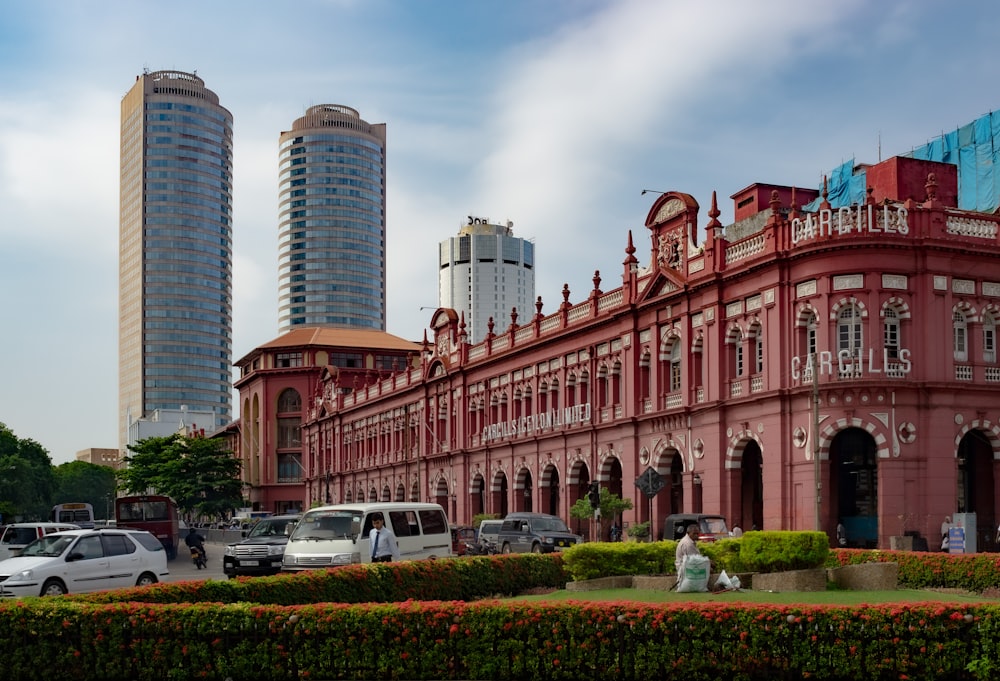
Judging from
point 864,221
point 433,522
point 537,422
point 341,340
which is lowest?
point 433,522

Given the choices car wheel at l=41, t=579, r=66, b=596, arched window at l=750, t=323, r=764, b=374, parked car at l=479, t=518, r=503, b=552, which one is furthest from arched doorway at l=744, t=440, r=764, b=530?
car wheel at l=41, t=579, r=66, b=596

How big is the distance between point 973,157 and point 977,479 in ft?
53.1

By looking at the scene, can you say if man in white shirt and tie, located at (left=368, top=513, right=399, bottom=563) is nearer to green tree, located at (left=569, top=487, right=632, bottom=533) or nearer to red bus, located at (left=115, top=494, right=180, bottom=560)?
green tree, located at (left=569, top=487, right=632, bottom=533)

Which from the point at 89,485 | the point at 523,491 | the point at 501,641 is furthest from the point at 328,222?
the point at 501,641

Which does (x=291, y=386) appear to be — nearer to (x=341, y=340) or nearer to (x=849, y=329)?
(x=341, y=340)

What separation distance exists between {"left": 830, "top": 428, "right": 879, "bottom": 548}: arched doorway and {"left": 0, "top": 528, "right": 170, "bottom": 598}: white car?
75.7ft

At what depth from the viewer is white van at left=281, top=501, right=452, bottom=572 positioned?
26047 mm

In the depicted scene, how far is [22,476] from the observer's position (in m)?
99.8

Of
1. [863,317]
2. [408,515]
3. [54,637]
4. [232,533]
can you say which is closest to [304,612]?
[54,637]

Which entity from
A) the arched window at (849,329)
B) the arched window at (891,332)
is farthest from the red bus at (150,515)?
the arched window at (891,332)

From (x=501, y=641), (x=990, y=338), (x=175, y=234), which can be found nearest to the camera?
(x=501, y=641)

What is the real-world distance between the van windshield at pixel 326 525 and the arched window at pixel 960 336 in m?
22.9

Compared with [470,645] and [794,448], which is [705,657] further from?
[794,448]

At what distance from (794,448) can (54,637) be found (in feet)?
98.7
